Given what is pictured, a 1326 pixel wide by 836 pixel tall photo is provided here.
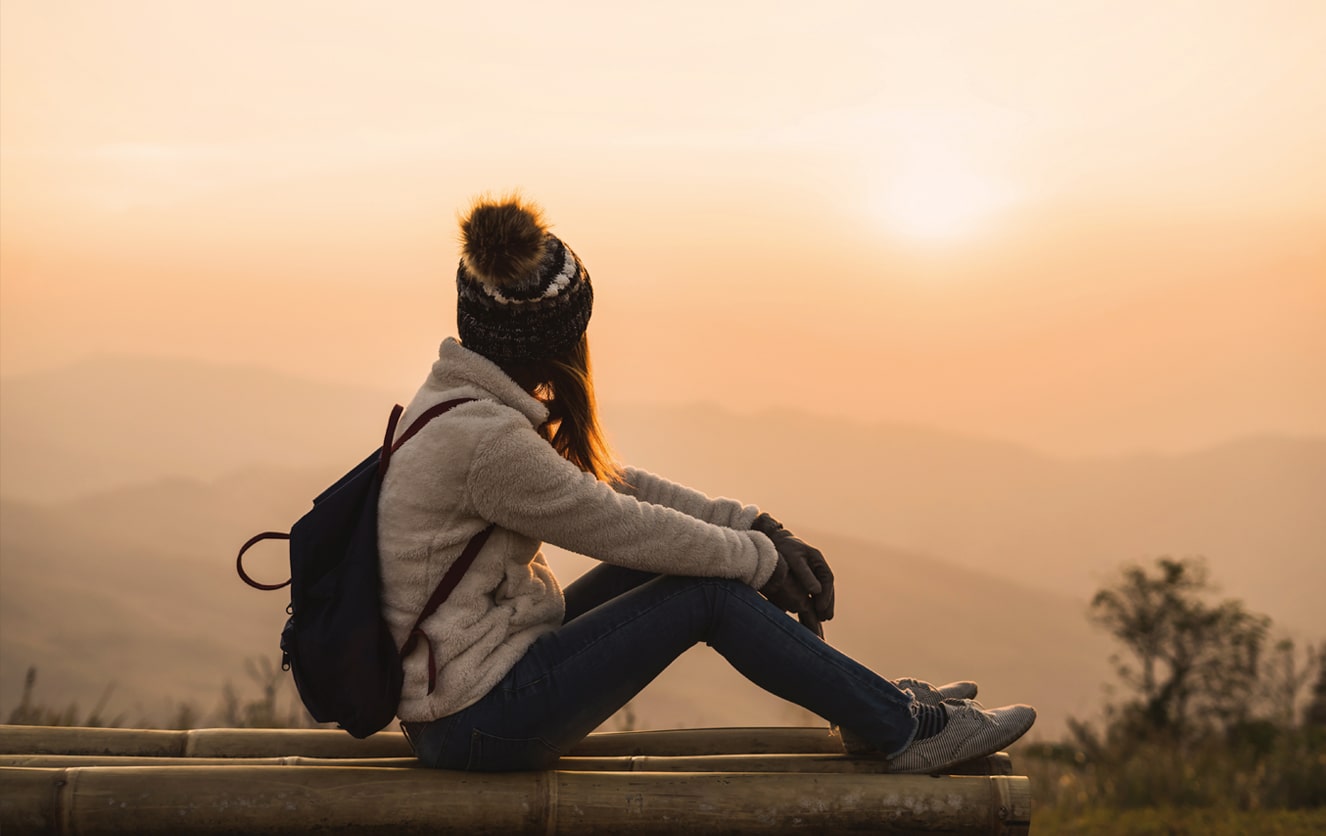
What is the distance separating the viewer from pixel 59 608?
25625 millimetres

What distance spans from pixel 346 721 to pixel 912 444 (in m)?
96.7

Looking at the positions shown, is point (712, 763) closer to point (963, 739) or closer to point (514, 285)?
point (963, 739)

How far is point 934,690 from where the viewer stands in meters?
3.37

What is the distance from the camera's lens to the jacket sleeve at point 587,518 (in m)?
2.78

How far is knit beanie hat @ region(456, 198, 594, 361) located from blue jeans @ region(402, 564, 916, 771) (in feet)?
2.32

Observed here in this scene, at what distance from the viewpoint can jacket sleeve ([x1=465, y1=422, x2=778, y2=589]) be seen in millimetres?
2775

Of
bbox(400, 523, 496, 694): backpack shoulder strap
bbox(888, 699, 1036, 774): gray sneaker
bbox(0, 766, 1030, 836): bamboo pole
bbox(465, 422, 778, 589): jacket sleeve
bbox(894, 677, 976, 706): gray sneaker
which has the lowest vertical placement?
bbox(0, 766, 1030, 836): bamboo pole

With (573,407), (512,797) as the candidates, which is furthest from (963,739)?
(573,407)

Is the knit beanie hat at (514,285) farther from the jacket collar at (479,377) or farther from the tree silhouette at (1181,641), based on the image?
the tree silhouette at (1181,641)

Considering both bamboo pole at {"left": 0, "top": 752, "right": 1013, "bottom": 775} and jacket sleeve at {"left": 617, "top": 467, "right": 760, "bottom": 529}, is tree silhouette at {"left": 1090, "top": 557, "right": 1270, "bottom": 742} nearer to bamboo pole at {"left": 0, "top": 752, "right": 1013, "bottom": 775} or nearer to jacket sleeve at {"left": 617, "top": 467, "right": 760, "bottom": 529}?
bamboo pole at {"left": 0, "top": 752, "right": 1013, "bottom": 775}

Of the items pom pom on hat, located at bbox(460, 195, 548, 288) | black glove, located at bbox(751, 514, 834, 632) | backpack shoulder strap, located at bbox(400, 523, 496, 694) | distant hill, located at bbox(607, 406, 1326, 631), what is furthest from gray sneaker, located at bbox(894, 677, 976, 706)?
distant hill, located at bbox(607, 406, 1326, 631)

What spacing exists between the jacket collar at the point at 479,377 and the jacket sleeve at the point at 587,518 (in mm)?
89

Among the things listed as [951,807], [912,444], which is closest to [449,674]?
[951,807]

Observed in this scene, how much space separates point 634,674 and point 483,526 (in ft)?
1.80
